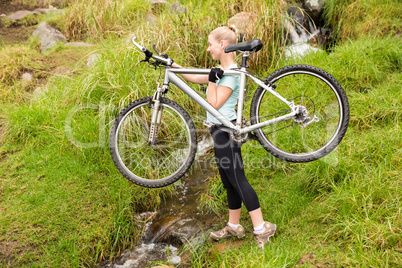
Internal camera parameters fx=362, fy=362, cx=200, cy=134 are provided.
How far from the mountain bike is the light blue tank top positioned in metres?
0.06

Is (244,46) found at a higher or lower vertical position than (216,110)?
higher

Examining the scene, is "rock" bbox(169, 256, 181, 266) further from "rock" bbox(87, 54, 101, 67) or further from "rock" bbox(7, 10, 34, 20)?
"rock" bbox(7, 10, 34, 20)

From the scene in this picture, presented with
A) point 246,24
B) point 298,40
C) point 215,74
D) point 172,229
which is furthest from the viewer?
point 298,40

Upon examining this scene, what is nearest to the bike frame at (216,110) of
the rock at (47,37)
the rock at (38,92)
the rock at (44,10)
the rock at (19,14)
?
the rock at (38,92)

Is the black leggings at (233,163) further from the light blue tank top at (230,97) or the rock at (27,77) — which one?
the rock at (27,77)

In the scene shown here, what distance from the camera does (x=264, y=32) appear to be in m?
5.86

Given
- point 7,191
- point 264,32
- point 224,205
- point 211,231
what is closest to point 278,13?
point 264,32

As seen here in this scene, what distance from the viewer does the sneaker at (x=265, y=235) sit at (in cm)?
308

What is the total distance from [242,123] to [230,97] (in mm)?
247

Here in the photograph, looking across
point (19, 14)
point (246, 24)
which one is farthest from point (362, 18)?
point (19, 14)

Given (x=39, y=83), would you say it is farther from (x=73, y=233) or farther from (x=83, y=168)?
(x=73, y=233)

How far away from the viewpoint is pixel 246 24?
5.97 meters

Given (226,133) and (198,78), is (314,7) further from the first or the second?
(226,133)

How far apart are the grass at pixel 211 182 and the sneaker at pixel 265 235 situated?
103 mm
